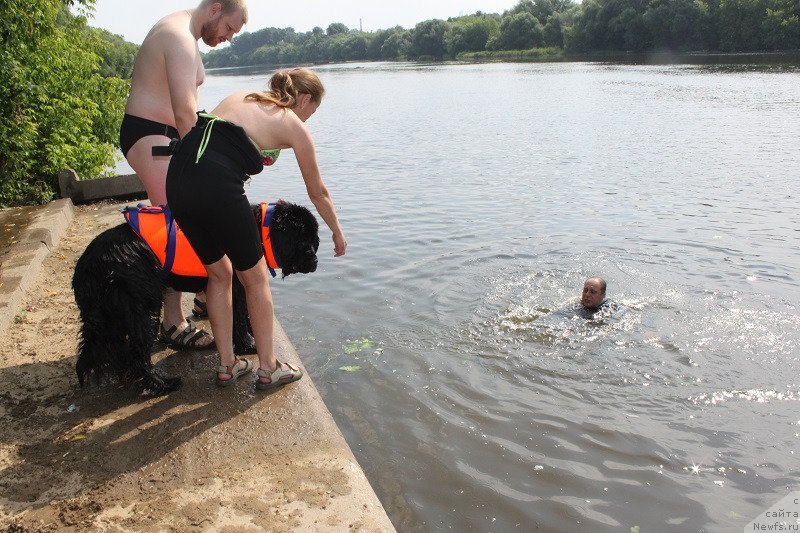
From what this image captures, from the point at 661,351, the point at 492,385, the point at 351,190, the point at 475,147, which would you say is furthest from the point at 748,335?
the point at 475,147

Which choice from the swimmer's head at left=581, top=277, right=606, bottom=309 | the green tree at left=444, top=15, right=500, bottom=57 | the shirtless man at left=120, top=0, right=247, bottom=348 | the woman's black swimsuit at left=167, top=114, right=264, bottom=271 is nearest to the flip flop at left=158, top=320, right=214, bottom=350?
the shirtless man at left=120, top=0, right=247, bottom=348

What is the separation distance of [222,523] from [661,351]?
427cm

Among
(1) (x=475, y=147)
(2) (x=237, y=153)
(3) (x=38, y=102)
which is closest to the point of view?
(2) (x=237, y=153)

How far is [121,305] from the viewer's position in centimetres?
366

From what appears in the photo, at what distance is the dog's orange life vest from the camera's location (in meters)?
3.76

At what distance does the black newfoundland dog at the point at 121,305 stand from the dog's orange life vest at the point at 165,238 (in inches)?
1.5

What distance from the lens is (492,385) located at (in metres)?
5.22

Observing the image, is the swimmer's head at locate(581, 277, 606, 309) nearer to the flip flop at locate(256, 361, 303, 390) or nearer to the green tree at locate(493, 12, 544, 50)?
Result: the flip flop at locate(256, 361, 303, 390)

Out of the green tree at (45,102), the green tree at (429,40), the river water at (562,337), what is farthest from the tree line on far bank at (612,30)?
the river water at (562,337)

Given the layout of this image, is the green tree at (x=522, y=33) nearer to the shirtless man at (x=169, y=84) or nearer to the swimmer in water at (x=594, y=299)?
the swimmer in water at (x=594, y=299)

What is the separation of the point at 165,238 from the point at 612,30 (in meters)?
84.8

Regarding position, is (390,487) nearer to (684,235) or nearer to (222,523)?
(222,523)

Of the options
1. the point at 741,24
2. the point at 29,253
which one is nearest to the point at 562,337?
the point at 29,253

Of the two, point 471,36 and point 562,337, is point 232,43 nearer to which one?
point 562,337
